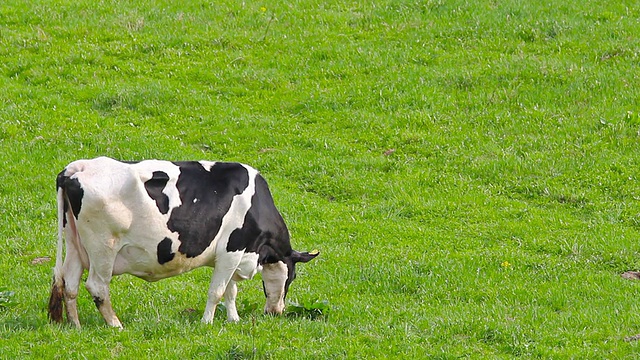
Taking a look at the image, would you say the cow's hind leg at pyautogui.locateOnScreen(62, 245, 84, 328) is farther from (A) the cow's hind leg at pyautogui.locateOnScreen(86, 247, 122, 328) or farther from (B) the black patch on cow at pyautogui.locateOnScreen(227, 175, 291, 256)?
(B) the black patch on cow at pyautogui.locateOnScreen(227, 175, 291, 256)

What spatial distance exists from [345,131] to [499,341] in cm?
930

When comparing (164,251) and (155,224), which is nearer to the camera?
(155,224)

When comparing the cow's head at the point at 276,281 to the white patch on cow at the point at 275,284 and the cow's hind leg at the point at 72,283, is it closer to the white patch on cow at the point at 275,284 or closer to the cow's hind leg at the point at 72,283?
the white patch on cow at the point at 275,284

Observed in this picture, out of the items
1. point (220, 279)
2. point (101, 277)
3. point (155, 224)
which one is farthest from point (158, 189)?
point (220, 279)

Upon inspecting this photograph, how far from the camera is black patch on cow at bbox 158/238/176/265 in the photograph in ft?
35.1

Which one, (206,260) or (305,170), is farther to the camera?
(305,170)

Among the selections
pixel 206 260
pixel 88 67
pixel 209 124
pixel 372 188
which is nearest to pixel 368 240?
pixel 372 188

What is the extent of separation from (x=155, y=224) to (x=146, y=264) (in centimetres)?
49

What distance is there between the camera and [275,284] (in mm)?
12125

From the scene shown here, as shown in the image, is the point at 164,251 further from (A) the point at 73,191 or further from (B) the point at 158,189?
(A) the point at 73,191

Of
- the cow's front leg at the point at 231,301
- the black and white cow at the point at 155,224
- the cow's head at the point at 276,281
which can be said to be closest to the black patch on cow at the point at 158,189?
the black and white cow at the point at 155,224

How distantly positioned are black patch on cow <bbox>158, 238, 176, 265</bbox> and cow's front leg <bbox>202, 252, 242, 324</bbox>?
0.70 meters

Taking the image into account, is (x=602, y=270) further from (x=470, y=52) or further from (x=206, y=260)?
(x=470, y=52)

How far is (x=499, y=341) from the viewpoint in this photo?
11.0 metres
